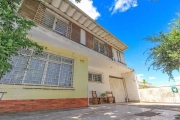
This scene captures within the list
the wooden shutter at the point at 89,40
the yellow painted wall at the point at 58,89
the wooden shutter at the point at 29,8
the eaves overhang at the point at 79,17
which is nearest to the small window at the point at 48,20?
the eaves overhang at the point at 79,17

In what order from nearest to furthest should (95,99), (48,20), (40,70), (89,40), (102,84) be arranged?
(40,70)
(48,20)
(95,99)
(89,40)
(102,84)

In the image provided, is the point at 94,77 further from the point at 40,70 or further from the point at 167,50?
the point at 167,50

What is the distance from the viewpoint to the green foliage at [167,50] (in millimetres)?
5109

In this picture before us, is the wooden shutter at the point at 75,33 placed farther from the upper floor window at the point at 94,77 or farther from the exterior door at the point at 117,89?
the exterior door at the point at 117,89

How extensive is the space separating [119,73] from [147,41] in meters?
7.37

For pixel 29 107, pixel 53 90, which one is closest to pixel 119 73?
pixel 53 90

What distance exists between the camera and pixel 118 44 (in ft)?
39.6

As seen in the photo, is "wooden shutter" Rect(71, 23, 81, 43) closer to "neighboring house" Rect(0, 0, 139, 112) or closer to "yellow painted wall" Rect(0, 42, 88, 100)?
"neighboring house" Rect(0, 0, 139, 112)

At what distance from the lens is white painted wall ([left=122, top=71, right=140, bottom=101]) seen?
37.7ft

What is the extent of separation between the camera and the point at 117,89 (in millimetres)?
11836

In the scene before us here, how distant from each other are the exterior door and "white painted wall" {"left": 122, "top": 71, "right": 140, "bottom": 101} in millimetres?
721

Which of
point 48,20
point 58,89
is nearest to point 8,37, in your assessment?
point 58,89

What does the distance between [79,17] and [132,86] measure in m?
9.44

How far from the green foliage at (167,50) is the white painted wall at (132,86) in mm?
5998
